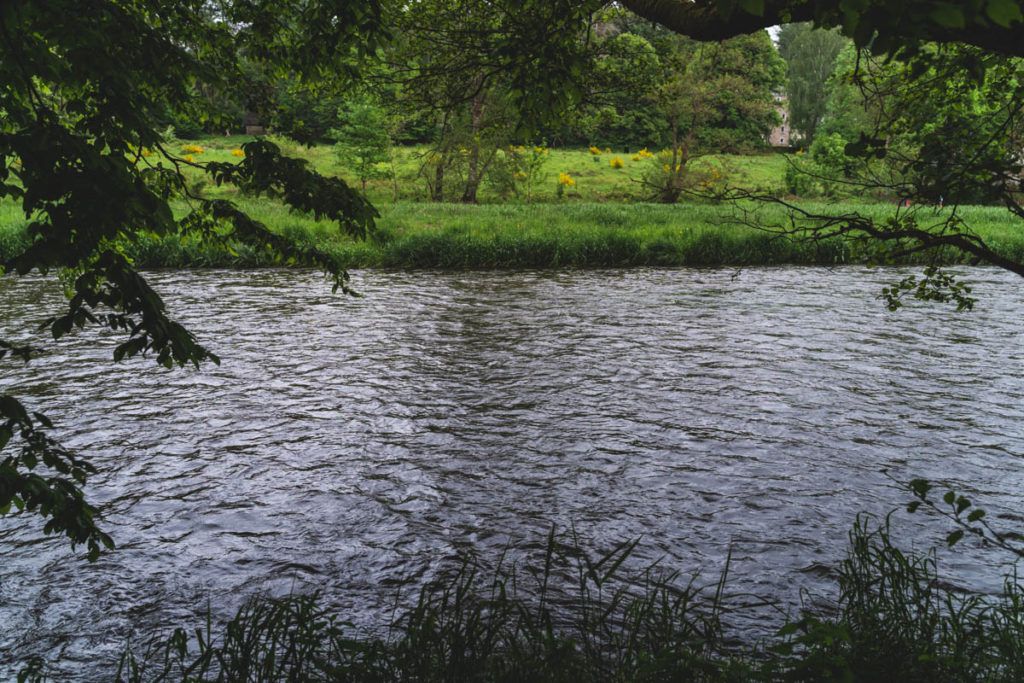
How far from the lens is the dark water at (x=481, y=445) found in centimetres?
590

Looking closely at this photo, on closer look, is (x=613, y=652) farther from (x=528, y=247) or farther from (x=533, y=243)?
(x=533, y=243)

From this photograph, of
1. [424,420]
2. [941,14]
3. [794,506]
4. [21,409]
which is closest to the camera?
[941,14]

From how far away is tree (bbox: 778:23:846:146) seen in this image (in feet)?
246

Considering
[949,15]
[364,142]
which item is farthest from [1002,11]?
[364,142]

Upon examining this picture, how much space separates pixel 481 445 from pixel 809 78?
81.9 m

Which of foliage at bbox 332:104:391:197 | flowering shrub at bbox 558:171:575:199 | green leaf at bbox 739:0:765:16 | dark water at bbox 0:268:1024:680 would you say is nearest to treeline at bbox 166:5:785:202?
green leaf at bbox 739:0:765:16

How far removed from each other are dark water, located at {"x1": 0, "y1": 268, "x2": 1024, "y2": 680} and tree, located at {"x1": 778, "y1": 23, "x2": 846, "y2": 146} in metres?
66.2

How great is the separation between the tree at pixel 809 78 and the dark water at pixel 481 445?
66.2 meters

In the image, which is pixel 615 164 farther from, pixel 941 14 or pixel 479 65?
pixel 941 14

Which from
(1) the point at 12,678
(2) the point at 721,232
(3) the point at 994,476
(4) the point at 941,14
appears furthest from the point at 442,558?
(2) the point at 721,232

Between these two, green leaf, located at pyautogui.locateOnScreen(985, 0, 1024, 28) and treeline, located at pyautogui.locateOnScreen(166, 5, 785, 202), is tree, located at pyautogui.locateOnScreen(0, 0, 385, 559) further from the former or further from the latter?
green leaf, located at pyautogui.locateOnScreen(985, 0, 1024, 28)

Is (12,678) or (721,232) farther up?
(721,232)

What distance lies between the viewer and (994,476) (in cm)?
768

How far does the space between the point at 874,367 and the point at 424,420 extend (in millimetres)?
7539
